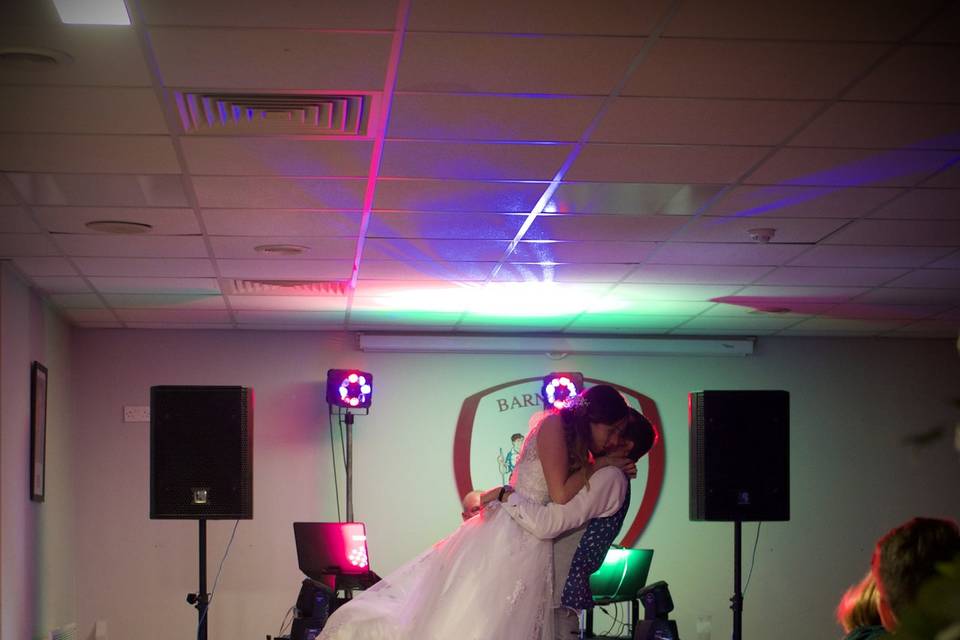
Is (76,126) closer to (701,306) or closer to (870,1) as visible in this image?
(870,1)

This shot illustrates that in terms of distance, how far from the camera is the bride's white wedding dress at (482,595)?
392 cm

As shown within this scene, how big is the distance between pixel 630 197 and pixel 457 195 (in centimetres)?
A: 75

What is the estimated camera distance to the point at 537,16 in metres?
3.08

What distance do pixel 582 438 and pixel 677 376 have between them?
5.40 m

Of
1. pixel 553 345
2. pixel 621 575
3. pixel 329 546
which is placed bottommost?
pixel 621 575

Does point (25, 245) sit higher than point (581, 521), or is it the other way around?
point (25, 245)

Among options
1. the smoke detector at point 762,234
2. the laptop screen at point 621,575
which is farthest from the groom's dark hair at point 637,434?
the laptop screen at point 621,575

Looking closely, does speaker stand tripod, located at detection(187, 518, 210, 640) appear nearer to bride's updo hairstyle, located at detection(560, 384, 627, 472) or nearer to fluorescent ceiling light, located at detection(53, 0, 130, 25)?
bride's updo hairstyle, located at detection(560, 384, 627, 472)

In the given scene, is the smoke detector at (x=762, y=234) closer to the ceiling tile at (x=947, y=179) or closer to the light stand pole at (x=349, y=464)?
the ceiling tile at (x=947, y=179)

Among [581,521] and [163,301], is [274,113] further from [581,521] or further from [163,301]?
[163,301]

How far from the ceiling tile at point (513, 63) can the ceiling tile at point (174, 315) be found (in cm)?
470

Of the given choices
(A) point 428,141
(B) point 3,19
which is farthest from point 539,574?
(B) point 3,19

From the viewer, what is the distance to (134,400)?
862 centimetres

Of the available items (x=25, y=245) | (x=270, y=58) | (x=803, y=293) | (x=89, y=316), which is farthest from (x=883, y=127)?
(x=89, y=316)
